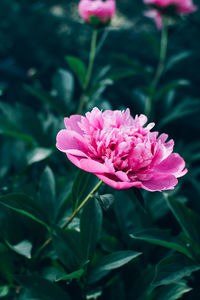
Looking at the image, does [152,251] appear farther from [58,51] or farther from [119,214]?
[58,51]

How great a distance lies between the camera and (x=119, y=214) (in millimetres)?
915

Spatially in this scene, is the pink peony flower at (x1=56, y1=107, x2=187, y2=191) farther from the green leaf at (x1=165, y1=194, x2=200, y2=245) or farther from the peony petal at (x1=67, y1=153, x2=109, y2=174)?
the green leaf at (x1=165, y1=194, x2=200, y2=245)

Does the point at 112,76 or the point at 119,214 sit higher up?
the point at 112,76

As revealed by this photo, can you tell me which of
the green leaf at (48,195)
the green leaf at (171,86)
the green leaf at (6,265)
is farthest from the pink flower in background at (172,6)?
the green leaf at (6,265)

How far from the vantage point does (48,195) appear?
34.3 inches

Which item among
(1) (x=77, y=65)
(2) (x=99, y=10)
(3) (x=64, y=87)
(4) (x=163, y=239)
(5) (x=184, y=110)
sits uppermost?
(2) (x=99, y=10)

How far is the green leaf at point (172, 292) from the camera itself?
70cm

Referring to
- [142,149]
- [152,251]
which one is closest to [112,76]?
[152,251]

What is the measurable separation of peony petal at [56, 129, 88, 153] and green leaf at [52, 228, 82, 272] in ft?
0.64

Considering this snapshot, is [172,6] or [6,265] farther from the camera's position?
[172,6]

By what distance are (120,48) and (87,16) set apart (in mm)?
753

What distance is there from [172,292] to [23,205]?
1.15 feet

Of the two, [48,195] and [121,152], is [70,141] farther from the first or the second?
[48,195]

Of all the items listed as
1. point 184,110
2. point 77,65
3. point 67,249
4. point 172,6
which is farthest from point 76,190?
point 172,6
